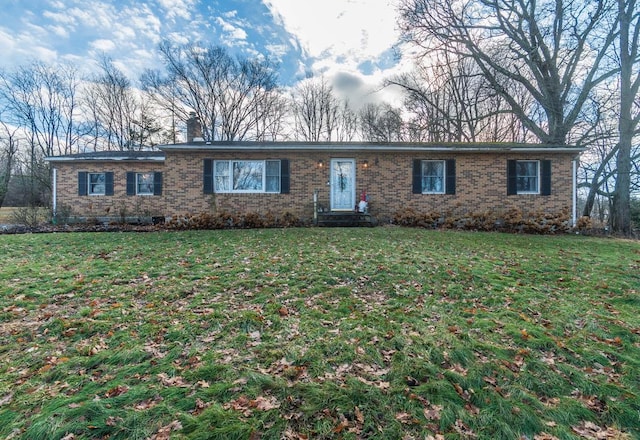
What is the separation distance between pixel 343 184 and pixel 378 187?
1.46m

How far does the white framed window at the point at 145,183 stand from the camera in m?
15.6

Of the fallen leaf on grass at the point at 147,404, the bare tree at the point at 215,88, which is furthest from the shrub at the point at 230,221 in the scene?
the bare tree at the point at 215,88

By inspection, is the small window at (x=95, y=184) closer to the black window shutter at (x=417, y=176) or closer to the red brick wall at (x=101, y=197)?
the red brick wall at (x=101, y=197)

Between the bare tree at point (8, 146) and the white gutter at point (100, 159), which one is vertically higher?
the bare tree at point (8, 146)

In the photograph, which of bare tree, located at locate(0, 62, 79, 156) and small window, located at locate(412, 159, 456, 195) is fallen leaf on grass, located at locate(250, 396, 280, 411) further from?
bare tree, located at locate(0, 62, 79, 156)

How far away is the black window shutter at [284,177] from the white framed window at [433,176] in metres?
5.63

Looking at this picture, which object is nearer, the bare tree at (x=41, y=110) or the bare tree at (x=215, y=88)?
the bare tree at (x=41, y=110)

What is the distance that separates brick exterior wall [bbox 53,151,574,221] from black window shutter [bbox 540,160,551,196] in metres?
0.17

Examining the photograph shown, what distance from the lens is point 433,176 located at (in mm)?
12227

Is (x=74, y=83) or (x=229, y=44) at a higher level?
(x=229, y=44)

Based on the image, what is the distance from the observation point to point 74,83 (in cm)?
2481

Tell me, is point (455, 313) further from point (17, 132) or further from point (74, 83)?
point (17, 132)

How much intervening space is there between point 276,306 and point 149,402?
185 centimetres

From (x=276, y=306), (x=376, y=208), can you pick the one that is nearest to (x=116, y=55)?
(x=376, y=208)
